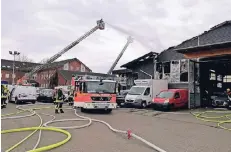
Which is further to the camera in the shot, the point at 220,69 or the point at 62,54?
the point at 62,54

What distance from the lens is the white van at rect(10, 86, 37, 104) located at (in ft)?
77.4

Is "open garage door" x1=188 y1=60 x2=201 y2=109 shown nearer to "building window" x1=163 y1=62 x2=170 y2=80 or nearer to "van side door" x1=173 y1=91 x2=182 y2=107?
"van side door" x1=173 y1=91 x2=182 y2=107

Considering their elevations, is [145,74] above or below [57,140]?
above

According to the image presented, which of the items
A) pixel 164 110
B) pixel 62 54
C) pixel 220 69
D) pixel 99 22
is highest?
pixel 99 22

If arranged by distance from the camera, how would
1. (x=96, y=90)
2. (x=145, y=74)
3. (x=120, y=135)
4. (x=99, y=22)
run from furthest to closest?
(x=99, y=22)
(x=145, y=74)
(x=96, y=90)
(x=120, y=135)

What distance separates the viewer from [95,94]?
14.6 metres

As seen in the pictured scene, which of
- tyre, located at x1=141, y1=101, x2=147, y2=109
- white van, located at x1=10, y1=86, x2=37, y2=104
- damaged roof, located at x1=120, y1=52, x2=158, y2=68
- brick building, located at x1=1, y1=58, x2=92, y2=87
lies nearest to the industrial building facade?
damaged roof, located at x1=120, y1=52, x2=158, y2=68

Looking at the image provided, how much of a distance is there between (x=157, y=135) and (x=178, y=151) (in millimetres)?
2204

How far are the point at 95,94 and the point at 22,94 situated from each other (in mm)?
11873

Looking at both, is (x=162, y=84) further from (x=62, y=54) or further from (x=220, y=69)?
(x=62, y=54)

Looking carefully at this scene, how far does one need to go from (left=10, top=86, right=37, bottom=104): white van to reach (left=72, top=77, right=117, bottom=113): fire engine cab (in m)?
10.5

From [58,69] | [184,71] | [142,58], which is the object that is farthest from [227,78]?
[58,69]

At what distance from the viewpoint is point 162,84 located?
891 inches

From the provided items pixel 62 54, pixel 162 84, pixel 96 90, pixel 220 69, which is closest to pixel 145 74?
pixel 162 84
